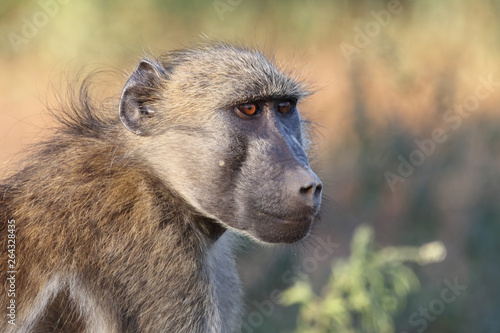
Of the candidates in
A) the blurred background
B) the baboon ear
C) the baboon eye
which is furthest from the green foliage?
the blurred background

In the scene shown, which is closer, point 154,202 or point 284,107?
point 154,202

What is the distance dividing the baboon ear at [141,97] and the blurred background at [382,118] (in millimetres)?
3052

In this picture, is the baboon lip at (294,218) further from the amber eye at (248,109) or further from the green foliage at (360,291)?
the green foliage at (360,291)

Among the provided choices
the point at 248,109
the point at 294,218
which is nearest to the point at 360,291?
the point at 294,218

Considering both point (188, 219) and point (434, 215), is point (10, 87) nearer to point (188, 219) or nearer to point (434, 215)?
point (434, 215)

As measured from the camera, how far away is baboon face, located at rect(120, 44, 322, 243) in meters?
3.14

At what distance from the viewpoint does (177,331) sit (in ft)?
Answer: 10.5

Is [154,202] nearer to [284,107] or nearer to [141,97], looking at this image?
[141,97]

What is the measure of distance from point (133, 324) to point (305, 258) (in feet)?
15.9

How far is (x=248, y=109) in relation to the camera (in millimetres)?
3404

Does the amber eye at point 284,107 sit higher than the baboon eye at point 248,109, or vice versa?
the baboon eye at point 248,109

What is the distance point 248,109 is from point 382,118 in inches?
205

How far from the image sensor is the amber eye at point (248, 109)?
339 cm

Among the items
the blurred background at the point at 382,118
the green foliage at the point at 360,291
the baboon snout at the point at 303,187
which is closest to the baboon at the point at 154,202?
the baboon snout at the point at 303,187
